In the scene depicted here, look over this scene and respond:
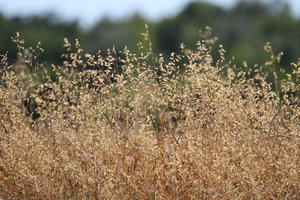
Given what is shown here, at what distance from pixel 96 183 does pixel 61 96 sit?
3.84 feet

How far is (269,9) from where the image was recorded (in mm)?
34625

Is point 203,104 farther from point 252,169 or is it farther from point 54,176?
point 54,176

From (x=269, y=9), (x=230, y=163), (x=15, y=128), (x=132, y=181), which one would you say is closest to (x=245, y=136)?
(x=230, y=163)

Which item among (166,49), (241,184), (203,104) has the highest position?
(166,49)

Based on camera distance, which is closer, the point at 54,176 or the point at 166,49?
the point at 54,176

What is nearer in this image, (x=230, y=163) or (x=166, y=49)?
(x=230, y=163)

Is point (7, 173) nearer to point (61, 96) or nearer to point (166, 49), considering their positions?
point (61, 96)

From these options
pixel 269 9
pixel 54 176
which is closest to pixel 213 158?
pixel 54 176

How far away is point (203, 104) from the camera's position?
4594 mm

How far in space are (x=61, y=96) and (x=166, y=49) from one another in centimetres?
2444

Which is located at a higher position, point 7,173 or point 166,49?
point 166,49

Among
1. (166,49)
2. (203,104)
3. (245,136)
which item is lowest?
(245,136)

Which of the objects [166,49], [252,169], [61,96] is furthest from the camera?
[166,49]

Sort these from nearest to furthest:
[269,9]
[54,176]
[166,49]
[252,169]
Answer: [252,169]
[54,176]
[166,49]
[269,9]
